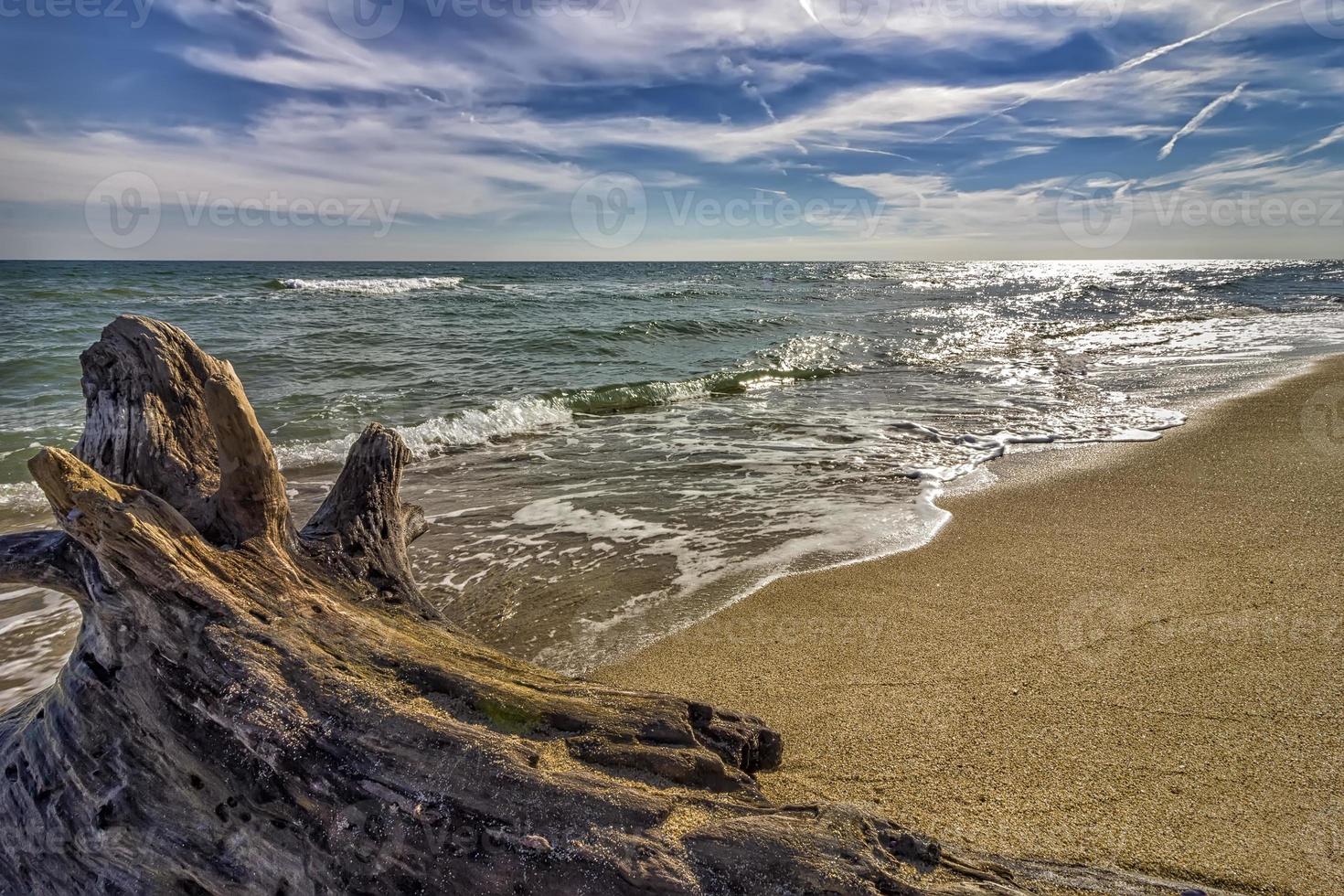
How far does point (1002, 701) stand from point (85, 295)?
3650cm

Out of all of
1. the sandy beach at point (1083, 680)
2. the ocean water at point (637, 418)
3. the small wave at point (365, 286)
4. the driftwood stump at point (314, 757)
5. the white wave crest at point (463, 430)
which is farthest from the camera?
the small wave at point (365, 286)

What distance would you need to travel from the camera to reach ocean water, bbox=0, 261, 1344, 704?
5.07 metres

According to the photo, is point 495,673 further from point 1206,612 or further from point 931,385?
point 931,385

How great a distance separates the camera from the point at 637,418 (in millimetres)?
11070

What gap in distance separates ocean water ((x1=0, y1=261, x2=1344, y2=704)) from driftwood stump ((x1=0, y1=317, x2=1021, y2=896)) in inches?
70.7

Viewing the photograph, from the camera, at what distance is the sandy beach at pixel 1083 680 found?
2.42 metres

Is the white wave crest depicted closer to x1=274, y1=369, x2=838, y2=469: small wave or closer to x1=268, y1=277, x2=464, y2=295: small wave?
x1=274, y1=369, x2=838, y2=469: small wave

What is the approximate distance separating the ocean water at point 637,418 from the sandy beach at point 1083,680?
2.20ft

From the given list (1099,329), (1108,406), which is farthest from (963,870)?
(1099,329)

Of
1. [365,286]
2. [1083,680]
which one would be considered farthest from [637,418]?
[365,286]

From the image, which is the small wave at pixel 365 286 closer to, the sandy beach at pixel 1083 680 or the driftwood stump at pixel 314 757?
the sandy beach at pixel 1083 680

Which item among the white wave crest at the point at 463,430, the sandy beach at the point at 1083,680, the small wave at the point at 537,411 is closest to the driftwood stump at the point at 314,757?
the sandy beach at the point at 1083,680

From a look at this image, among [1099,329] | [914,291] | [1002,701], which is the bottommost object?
[1002,701]

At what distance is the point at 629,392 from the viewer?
41.0 feet
